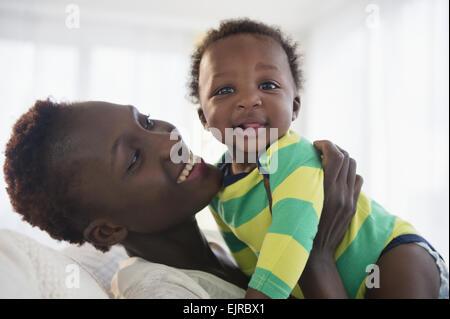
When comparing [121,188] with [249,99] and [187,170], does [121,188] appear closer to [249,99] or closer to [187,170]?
[187,170]

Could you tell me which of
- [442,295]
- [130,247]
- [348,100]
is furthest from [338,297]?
[348,100]

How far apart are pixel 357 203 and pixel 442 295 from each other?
0.94 feet

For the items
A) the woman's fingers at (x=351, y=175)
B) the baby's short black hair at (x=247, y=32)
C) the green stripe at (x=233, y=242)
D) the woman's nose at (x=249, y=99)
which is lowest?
the green stripe at (x=233, y=242)

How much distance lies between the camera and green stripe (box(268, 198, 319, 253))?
0.75 m

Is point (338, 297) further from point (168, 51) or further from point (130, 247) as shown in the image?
point (168, 51)

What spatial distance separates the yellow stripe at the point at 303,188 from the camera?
804 millimetres

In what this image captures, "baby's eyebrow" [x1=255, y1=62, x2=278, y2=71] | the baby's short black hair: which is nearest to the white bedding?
"baby's eyebrow" [x1=255, y1=62, x2=278, y2=71]

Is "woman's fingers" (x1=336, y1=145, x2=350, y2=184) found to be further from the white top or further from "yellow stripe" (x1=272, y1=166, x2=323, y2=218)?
the white top

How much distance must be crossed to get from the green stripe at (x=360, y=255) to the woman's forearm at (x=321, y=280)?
0.07 m

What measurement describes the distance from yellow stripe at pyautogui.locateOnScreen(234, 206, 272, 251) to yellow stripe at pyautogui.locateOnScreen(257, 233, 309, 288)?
0.16 m

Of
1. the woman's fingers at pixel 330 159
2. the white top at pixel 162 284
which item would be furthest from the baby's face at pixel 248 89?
the white top at pixel 162 284

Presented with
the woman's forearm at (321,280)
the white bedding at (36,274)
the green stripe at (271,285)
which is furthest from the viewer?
the woman's forearm at (321,280)

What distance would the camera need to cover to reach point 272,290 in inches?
28.1

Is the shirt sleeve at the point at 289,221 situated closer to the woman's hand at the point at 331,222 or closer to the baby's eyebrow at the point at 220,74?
the woman's hand at the point at 331,222
